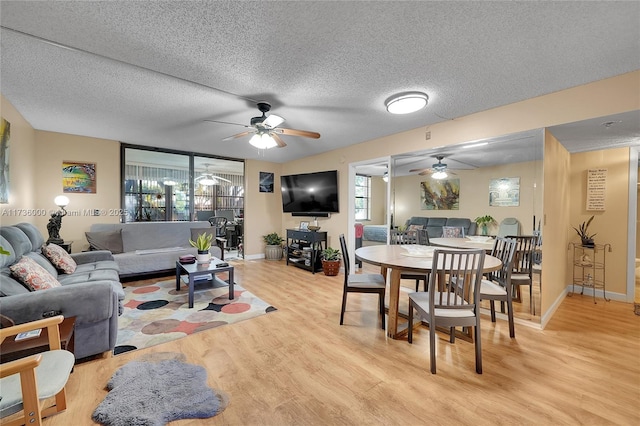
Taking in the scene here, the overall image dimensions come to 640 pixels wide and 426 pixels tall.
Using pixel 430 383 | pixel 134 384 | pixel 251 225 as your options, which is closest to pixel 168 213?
pixel 251 225

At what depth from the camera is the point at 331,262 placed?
4820 millimetres

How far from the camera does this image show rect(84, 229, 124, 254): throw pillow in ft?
13.9

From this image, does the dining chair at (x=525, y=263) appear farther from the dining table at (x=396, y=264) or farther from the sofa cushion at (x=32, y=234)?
the sofa cushion at (x=32, y=234)

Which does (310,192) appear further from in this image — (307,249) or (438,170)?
(438,170)

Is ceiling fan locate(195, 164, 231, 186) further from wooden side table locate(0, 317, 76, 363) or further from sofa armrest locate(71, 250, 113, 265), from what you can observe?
wooden side table locate(0, 317, 76, 363)

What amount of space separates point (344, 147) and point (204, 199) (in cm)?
406

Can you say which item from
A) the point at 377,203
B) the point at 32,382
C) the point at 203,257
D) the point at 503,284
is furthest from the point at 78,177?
the point at 503,284

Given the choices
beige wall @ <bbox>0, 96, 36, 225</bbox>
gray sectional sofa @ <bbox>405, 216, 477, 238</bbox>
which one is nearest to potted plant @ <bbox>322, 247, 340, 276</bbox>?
gray sectional sofa @ <bbox>405, 216, 477, 238</bbox>

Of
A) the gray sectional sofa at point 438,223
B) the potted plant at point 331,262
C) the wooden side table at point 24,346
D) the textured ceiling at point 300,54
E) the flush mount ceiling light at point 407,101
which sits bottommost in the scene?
the potted plant at point 331,262

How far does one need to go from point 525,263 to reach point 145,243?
18.7 feet

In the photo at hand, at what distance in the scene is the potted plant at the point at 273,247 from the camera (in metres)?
6.25

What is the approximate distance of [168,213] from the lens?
555 centimetres

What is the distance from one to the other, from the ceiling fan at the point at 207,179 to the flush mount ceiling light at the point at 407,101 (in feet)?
17.3

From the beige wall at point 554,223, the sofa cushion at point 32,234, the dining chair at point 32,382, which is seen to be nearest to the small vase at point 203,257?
the sofa cushion at point 32,234
